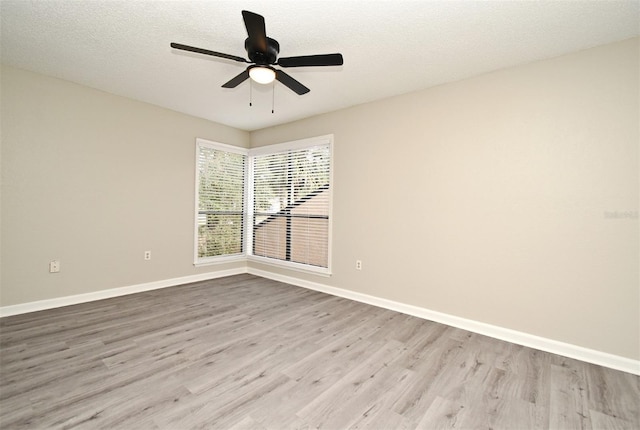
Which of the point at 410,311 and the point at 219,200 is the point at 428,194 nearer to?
the point at 410,311

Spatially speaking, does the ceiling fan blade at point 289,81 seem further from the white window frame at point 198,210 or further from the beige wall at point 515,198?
the white window frame at point 198,210

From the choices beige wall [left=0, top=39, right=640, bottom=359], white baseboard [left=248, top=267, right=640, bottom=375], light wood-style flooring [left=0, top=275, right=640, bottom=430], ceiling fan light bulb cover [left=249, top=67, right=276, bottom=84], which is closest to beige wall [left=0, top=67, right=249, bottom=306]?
beige wall [left=0, top=39, right=640, bottom=359]

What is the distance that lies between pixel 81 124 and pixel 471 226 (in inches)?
181

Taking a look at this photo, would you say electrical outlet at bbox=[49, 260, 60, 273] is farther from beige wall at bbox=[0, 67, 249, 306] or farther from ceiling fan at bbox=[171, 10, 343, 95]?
ceiling fan at bbox=[171, 10, 343, 95]

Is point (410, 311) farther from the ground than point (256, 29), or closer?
closer

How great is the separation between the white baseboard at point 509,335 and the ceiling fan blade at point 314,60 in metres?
2.69

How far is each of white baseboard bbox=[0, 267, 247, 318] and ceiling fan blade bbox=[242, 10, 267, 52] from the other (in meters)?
3.53

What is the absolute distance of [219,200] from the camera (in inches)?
195

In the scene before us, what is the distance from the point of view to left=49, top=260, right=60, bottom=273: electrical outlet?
10.8 feet

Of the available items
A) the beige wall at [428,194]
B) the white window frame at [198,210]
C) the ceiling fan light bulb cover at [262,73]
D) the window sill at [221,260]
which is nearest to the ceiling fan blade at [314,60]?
the ceiling fan light bulb cover at [262,73]

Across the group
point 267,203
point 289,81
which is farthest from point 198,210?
point 289,81

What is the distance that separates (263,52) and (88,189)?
2.94 metres

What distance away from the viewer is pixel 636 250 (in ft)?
7.32

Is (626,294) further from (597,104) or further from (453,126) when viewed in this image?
(453,126)
